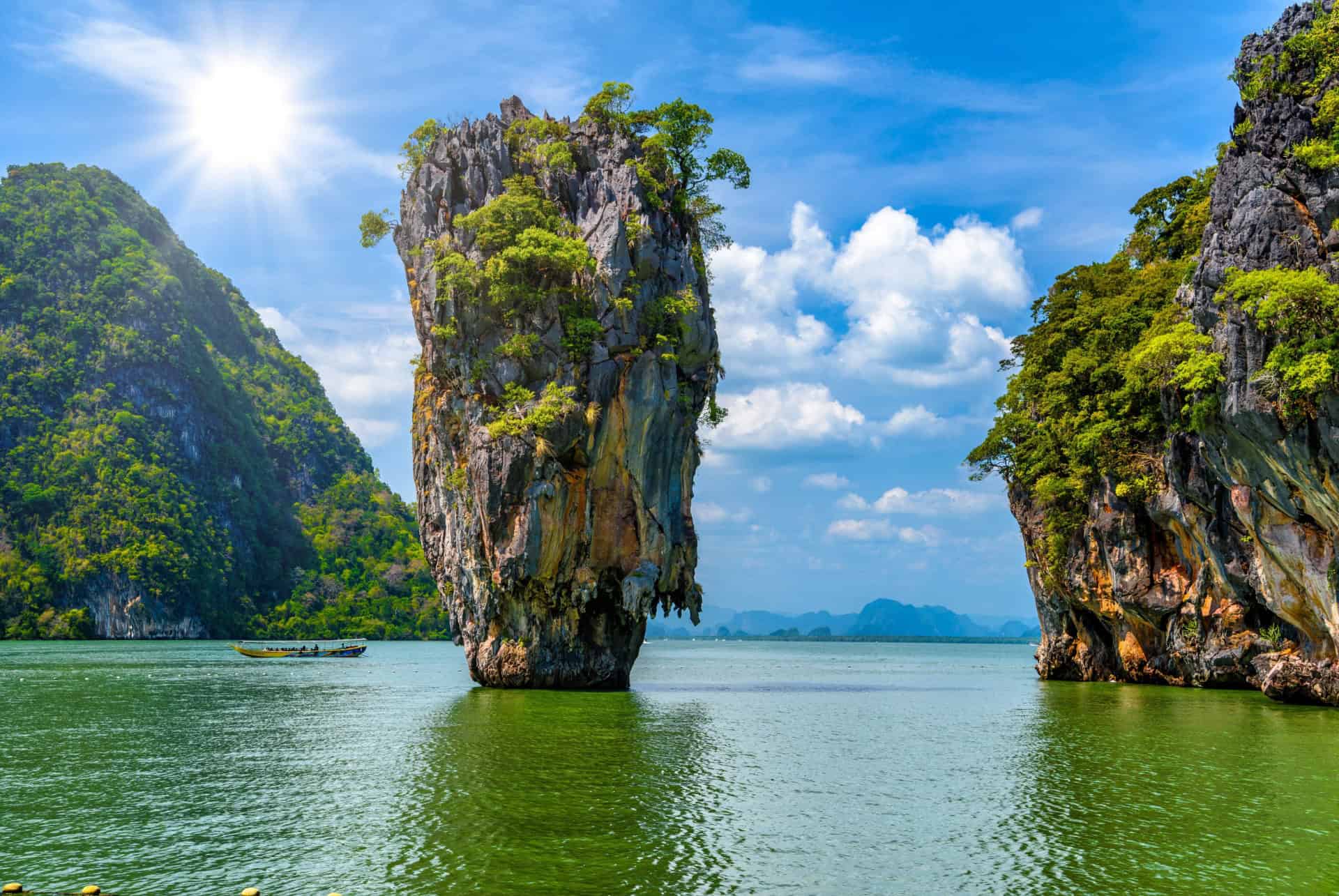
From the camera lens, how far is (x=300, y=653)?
87.8m

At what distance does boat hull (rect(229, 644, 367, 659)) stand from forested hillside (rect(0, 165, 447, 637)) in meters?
37.6

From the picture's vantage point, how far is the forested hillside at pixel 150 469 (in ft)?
378

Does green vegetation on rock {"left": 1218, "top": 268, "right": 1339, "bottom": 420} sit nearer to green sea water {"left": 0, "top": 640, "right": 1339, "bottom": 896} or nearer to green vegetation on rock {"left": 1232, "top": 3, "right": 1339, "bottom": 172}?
green vegetation on rock {"left": 1232, "top": 3, "right": 1339, "bottom": 172}

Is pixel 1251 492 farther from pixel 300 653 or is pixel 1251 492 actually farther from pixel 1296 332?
pixel 300 653

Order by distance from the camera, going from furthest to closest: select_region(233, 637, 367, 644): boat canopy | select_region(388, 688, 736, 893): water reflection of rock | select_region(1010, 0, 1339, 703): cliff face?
select_region(233, 637, 367, 644): boat canopy → select_region(1010, 0, 1339, 703): cliff face → select_region(388, 688, 736, 893): water reflection of rock

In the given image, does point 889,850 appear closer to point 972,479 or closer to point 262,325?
point 972,479

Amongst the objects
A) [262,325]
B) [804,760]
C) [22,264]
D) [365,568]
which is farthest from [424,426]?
[262,325]

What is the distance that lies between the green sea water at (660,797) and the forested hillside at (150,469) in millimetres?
86260

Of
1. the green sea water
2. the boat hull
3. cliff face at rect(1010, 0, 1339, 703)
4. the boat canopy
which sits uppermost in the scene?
cliff face at rect(1010, 0, 1339, 703)

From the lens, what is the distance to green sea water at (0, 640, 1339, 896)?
47.0ft

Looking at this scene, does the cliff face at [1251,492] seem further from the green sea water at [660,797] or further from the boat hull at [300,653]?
the boat hull at [300,653]

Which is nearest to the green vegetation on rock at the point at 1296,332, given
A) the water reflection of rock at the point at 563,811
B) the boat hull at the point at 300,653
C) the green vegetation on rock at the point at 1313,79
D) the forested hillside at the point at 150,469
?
the green vegetation on rock at the point at 1313,79

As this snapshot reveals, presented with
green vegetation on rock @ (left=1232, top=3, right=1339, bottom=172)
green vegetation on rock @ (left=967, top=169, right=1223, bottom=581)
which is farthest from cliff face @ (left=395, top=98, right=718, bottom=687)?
green vegetation on rock @ (left=1232, top=3, right=1339, bottom=172)

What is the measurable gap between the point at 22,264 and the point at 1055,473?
14454cm
